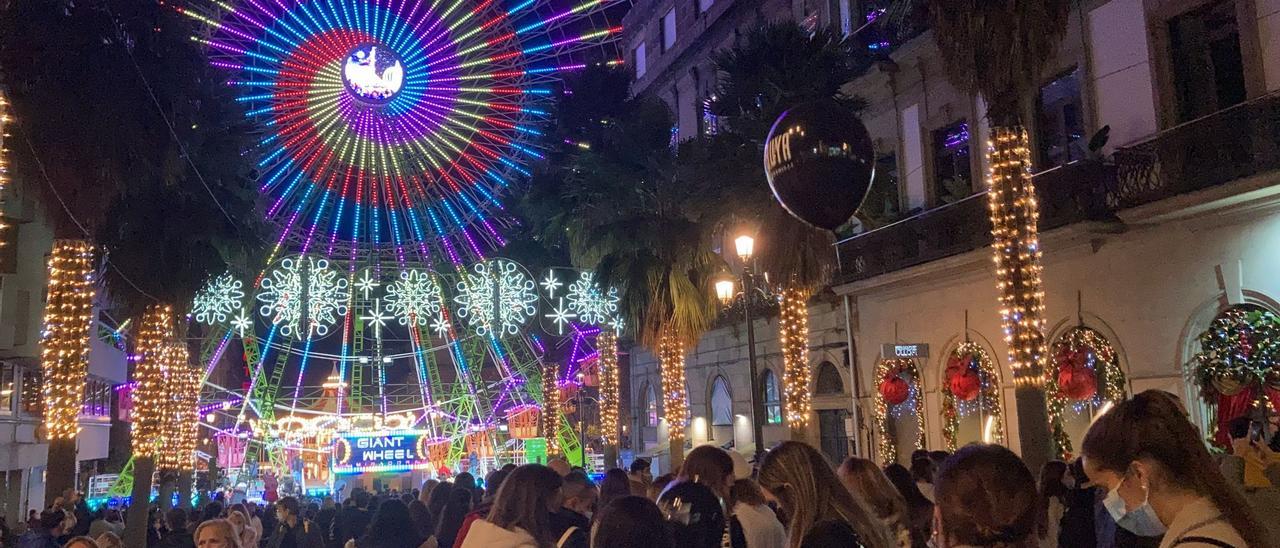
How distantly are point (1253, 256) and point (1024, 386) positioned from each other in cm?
431

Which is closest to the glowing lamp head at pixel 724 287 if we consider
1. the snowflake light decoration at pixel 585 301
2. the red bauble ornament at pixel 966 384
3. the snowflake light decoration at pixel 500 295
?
the red bauble ornament at pixel 966 384

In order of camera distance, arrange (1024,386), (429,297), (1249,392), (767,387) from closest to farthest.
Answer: (1024,386) → (1249,392) → (767,387) → (429,297)

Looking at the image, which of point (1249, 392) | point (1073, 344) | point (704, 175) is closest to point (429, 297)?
point (704, 175)

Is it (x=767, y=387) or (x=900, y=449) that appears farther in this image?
(x=767, y=387)

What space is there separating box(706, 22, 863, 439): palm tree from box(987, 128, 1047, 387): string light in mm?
4593

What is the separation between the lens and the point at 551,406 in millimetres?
36312

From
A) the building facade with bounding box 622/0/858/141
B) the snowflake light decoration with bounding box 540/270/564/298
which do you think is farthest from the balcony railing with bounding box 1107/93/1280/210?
the snowflake light decoration with bounding box 540/270/564/298

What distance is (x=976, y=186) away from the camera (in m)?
20.8

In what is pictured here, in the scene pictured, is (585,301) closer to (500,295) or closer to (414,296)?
(500,295)

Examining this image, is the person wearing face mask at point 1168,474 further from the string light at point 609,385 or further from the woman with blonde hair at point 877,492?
the string light at point 609,385

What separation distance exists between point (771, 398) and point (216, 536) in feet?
81.7

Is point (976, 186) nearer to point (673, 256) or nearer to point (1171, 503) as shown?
point (673, 256)

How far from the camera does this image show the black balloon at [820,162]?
9742 mm

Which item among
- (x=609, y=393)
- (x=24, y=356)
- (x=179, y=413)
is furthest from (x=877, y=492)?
(x=179, y=413)
